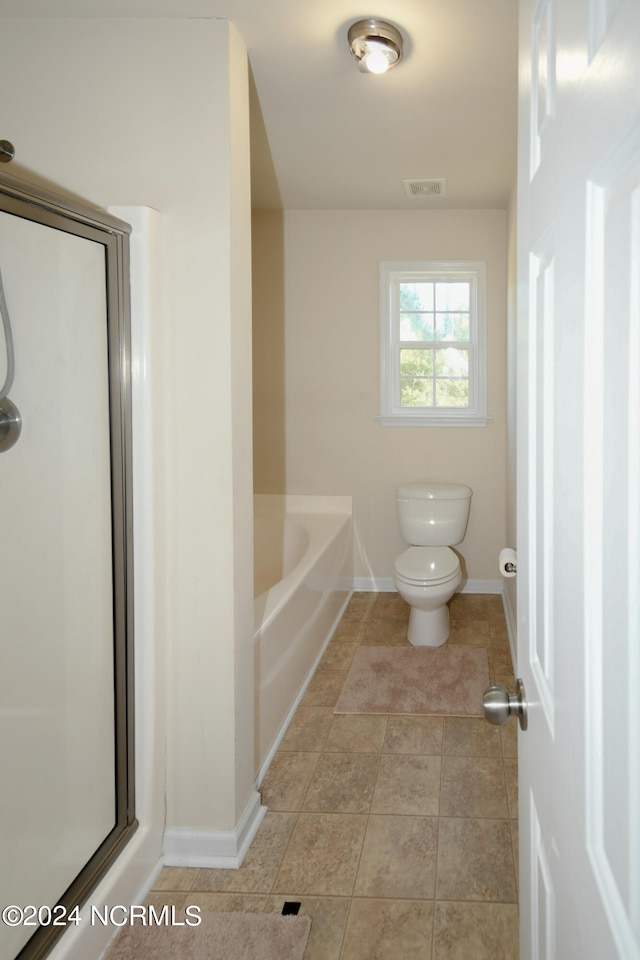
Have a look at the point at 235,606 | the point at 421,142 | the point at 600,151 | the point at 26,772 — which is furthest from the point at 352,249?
the point at 600,151

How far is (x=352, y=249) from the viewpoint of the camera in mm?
4516

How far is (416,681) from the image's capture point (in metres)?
3.31

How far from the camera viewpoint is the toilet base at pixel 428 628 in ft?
12.4

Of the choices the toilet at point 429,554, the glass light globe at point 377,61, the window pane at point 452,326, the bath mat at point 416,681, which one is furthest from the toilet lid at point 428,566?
the glass light globe at point 377,61

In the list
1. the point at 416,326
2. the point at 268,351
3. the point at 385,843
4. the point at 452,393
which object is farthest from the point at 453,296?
the point at 385,843

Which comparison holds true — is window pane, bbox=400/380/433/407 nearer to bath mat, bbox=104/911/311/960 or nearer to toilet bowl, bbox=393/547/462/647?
toilet bowl, bbox=393/547/462/647

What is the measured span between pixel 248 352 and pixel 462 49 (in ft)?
3.89

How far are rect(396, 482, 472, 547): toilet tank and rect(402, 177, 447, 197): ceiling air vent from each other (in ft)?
5.44

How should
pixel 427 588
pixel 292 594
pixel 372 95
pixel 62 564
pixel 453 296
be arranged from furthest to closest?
1. pixel 453 296
2. pixel 427 588
3. pixel 292 594
4. pixel 372 95
5. pixel 62 564

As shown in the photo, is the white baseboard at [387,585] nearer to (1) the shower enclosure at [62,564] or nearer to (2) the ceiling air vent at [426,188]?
(2) the ceiling air vent at [426,188]

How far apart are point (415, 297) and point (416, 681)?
2419mm

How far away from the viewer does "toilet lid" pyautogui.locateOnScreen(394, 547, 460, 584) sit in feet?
11.9

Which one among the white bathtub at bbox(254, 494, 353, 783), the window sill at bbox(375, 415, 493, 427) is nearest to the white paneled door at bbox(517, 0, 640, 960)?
the white bathtub at bbox(254, 494, 353, 783)

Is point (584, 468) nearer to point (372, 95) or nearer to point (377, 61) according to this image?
point (377, 61)
